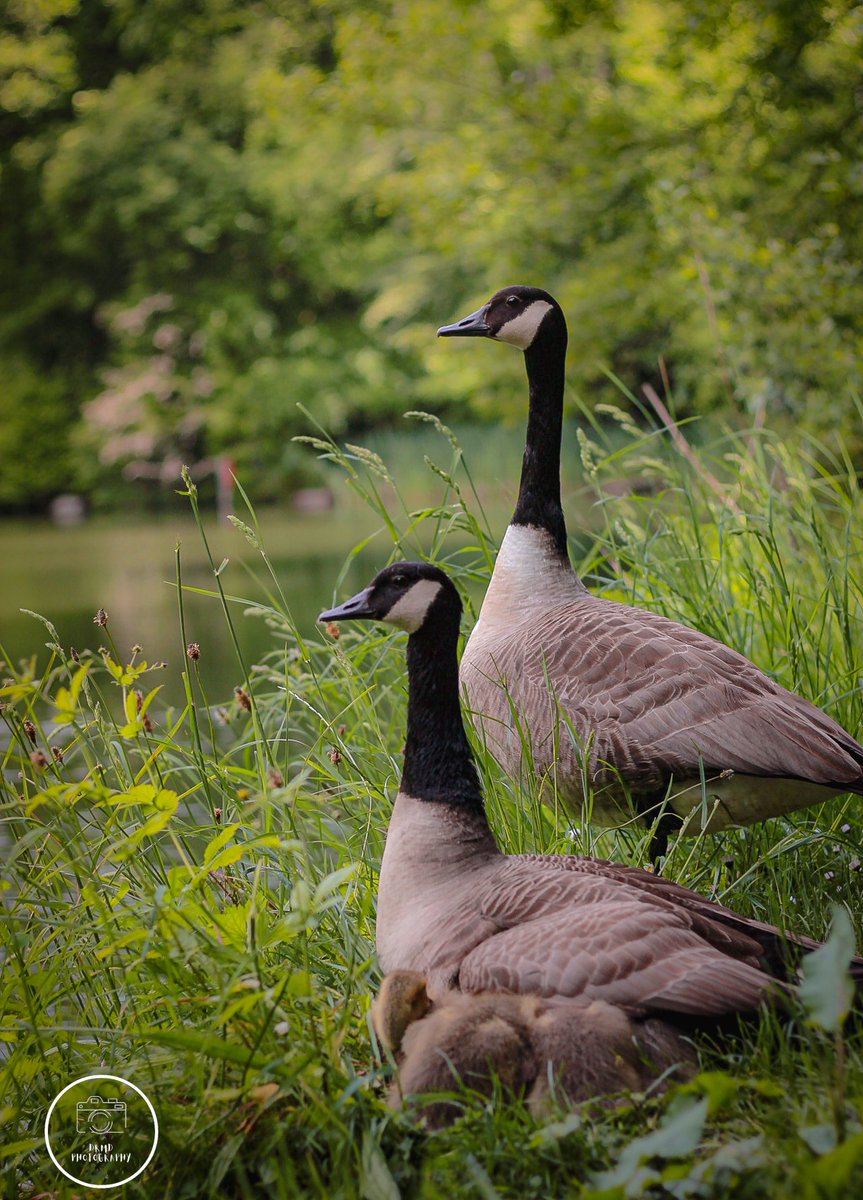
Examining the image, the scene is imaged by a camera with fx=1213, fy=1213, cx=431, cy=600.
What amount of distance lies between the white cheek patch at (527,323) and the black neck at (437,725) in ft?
5.80

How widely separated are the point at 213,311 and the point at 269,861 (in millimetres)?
30984

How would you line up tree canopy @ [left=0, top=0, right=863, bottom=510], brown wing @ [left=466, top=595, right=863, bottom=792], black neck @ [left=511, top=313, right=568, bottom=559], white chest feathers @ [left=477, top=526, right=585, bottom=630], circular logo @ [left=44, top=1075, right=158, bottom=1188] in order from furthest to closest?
tree canopy @ [left=0, top=0, right=863, bottom=510] → black neck @ [left=511, top=313, right=568, bottom=559] → white chest feathers @ [left=477, top=526, right=585, bottom=630] → brown wing @ [left=466, top=595, right=863, bottom=792] → circular logo @ [left=44, top=1075, right=158, bottom=1188]

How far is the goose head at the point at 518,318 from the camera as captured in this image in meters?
4.31

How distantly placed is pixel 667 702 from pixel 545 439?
1.37 meters

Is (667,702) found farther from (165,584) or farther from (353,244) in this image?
(353,244)

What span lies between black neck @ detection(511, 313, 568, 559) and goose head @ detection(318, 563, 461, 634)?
4.80 feet

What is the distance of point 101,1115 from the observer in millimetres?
2473

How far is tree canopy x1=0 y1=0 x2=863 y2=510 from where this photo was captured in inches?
432

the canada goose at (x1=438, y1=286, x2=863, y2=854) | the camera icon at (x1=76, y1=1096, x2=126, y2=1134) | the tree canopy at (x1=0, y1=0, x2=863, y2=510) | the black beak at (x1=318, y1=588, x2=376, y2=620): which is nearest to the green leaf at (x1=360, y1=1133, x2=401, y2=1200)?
the camera icon at (x1=76, y1=1096, x2=126, y2=1134)

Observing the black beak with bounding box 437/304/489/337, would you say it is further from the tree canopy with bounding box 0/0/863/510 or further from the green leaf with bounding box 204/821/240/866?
the tree canopy with bounding box 0/0/863/510

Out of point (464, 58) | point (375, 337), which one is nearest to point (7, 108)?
point (375, 337)

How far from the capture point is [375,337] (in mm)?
33125

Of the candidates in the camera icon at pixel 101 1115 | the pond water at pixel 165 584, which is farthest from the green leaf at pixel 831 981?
the pond water at pixel 165 584

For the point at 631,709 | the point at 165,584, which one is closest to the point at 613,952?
the point at 631,709
